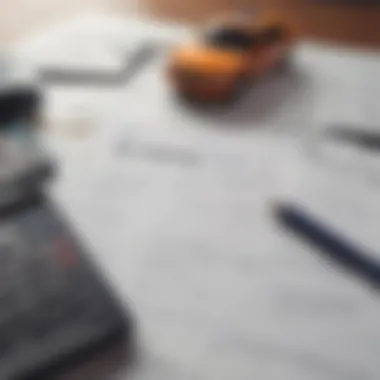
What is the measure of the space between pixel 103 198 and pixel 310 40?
35 centimetres

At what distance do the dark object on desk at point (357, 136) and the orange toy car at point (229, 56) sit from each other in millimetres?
87

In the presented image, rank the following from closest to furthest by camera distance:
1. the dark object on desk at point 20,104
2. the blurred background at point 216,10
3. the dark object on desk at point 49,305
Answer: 1. the dark object on desk at point 49,305
2. the dark object on desk at point 20,104
3. the blurred background at point 216,10

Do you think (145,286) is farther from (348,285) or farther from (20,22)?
(20,22)

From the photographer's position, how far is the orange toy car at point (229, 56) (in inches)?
22.0

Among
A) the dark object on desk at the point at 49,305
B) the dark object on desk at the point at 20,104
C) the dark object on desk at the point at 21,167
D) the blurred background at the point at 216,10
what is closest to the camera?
the dark object on desk at the point at 49,305

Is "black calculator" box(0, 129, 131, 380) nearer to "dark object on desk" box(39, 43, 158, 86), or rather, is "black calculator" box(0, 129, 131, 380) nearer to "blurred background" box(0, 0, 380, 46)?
"dark object on desk" box(39, 43, 158, 86)

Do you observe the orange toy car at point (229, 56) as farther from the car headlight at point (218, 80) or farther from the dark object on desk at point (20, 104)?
the dark object on desk at point (20, 104)

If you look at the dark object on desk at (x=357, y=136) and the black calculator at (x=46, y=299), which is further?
the dark object on desk at (x=357, y=136)

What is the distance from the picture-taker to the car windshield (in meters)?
0.59

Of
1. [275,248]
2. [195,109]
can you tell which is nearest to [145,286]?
[275,248]

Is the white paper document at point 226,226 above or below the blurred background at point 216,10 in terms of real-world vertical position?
below

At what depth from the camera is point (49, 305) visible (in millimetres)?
327

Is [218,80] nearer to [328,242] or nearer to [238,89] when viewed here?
[238,89]

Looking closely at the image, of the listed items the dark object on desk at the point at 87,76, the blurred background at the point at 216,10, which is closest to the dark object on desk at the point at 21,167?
the dark object on desk at the point at 87,76
